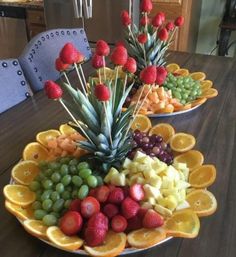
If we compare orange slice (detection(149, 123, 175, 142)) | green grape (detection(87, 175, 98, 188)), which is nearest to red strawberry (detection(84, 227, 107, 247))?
green grape (detection(87, 175, 98, 188))

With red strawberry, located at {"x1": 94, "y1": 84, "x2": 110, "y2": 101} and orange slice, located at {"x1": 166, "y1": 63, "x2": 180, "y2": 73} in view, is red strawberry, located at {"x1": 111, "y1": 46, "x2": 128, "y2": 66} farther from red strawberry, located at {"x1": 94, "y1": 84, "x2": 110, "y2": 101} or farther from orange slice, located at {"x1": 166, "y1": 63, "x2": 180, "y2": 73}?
orange slice, located at {"x1": 166, "y1": 63, "x2": 180, "y2": 73}

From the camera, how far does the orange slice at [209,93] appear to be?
49.1 inches

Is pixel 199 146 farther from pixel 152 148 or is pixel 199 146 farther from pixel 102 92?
pixel 102 92

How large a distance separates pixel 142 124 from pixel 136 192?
0.41 m

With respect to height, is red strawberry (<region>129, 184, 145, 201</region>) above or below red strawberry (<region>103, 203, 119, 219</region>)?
above

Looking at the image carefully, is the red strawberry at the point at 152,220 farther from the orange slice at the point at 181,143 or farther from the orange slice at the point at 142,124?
the orange slice at the point at 142,124

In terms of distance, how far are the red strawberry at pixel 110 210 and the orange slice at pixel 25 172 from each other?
0.25 m

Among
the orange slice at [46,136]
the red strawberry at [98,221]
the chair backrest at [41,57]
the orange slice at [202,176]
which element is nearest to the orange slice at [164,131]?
the orange slice at [202,176]

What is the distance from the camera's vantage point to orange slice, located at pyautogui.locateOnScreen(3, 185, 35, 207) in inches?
28.7

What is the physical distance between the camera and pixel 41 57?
5.04ft

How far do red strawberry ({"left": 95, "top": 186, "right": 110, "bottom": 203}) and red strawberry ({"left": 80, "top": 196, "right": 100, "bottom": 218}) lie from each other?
0.02 meters

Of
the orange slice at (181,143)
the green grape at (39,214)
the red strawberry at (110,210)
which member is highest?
the red strawberry at (110,210)

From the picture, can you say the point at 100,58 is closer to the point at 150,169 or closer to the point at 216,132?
the point at 150,169

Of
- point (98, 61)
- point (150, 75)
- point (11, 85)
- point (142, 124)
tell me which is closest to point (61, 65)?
point (98, 61)
